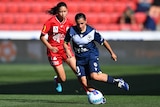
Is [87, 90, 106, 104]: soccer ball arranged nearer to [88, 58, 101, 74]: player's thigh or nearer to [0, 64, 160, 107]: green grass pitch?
[0, 64, 160, 107]: green grass pitch

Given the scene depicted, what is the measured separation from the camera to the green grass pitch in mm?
11352

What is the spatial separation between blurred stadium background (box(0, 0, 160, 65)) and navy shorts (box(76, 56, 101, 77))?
11.4 m

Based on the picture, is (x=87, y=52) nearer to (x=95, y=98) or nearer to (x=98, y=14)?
(x=95, y=98)

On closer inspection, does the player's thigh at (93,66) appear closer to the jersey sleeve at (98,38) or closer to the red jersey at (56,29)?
the jersey sleeve at (98,38)

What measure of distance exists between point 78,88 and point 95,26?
1096 cm

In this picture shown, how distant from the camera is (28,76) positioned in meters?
18.8

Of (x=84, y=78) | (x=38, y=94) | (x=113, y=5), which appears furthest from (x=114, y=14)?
(x=84, y=78)

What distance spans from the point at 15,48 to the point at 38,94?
9984mm

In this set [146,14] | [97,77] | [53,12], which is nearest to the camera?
[97,77]

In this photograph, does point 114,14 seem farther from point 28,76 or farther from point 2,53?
point 28,76

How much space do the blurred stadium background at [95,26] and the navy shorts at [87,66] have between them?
11.4m

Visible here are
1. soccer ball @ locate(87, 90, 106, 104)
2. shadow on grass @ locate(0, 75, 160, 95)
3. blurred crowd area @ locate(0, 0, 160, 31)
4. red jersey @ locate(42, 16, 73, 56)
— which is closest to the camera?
soccer ball @ locate(87, 90, 106, 104)

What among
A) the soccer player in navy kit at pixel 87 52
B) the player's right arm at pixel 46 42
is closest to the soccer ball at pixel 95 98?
the soccer player in navy kit at pixel 87 52

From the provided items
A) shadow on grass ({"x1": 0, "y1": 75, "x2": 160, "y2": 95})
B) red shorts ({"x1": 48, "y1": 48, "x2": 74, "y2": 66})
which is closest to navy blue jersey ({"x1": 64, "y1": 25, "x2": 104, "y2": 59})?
red shorts ({"x1": 48, "y1": 48, "x2": 74, "y2": 66})
